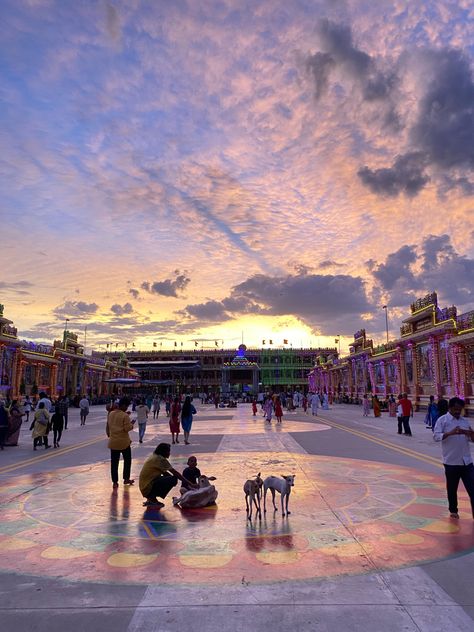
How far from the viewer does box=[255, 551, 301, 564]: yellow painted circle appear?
463cm

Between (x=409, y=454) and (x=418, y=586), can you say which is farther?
(x=409, y=454)

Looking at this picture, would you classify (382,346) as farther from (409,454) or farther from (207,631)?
(207,631)

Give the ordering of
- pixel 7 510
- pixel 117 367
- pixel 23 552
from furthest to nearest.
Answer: pixel 117 367, pixel 7 510, pixel 23 552

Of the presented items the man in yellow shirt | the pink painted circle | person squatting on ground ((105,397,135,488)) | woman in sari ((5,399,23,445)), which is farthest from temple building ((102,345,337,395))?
the man in yellow shirt

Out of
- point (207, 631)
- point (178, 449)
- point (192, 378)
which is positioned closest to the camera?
point (207, 631)

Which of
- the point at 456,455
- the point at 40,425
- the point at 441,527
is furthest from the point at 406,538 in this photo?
the point at 40,425

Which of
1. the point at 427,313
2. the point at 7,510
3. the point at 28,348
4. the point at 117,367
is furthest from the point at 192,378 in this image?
the point at 7,510

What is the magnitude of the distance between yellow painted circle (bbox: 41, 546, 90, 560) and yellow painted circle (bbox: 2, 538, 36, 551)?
12.0 inches

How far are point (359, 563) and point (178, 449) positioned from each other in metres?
9.94

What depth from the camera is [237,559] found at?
184 inches

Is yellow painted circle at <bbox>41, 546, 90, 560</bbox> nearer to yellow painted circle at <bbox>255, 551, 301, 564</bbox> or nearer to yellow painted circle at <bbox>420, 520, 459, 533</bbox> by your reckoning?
yellow painted circle at <bbox>255, 551, 301, 564</bbox>

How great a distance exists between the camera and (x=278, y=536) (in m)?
5.41

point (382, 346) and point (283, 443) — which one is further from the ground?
point (382, 346)

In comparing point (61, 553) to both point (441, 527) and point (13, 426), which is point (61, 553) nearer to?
point (441, 527)
